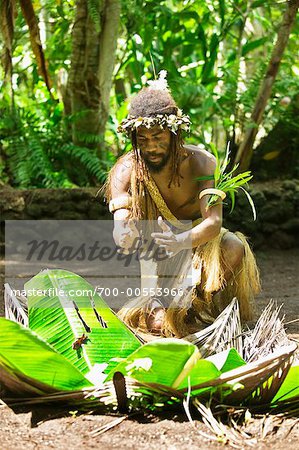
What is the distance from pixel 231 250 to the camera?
2738mm

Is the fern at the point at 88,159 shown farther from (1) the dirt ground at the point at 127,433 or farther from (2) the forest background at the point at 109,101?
(1) the dirt ground at the point at 127,433

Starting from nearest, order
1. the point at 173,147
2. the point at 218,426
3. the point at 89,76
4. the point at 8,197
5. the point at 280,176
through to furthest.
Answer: the point at 218,426 < the point at 173,147 < the point at 8,197 < the point at 89,76 < the point at 280,176

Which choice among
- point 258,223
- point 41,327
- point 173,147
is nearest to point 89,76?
point 258,223

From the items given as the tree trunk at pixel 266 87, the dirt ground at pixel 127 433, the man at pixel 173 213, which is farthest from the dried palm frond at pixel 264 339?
the tree trunk at pixel 266 87

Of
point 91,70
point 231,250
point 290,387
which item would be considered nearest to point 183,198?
point 231,250

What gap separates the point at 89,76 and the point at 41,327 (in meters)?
3.57

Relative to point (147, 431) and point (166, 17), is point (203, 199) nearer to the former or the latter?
point (147, 431)


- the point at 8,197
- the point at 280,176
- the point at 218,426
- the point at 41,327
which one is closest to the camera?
the point at 218,426

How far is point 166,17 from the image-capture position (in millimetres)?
5973

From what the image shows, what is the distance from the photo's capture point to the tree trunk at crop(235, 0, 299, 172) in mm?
5047

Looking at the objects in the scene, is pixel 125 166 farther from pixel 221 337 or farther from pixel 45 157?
pixel 45 157

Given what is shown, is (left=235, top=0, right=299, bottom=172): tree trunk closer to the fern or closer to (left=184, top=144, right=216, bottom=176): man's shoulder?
the fern

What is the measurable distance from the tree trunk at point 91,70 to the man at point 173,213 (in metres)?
2.84

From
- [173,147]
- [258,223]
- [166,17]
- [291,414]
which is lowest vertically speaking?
[258,223]
